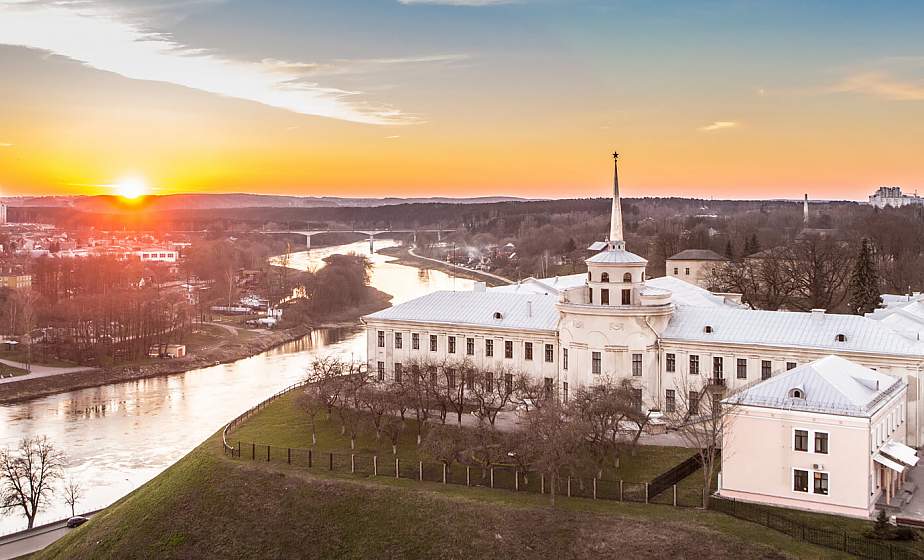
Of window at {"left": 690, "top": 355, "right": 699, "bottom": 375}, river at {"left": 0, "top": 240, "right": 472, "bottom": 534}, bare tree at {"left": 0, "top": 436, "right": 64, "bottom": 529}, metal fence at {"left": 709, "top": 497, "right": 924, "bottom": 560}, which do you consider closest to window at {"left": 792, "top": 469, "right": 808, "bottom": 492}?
metal fence at {"left": 709, "top": 497, "right": 924, "bottom": 560}

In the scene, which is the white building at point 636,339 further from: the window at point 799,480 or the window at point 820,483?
the window at point 799,480

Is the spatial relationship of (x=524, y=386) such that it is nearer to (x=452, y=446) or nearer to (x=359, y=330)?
(x=452, y=446)

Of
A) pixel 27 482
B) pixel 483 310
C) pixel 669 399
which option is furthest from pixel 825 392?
pixel 27 482

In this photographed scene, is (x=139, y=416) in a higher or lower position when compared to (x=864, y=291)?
lower

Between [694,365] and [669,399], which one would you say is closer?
[694,365]

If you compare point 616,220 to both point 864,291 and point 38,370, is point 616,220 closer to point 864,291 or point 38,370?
point 864,291

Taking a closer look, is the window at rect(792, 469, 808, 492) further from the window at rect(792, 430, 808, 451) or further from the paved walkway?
the paved walkway
